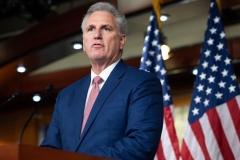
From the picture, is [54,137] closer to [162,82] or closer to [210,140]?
[210,140]

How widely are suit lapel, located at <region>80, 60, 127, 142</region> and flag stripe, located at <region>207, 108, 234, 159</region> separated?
1750mm

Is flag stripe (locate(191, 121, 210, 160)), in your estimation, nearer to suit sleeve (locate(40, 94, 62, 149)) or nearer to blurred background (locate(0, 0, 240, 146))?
blurred background (locate(0, 0, 240, 146))

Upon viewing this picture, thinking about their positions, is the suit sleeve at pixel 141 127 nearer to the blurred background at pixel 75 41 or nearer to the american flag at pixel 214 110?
the american flag at pixel 214 110

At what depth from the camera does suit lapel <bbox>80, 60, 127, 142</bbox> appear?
8.70ft

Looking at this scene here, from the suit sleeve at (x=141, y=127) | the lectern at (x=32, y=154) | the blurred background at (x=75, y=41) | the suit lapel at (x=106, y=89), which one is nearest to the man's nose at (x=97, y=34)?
the suit lapel at (x=106, y=89)

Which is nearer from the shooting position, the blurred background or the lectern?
the lectern

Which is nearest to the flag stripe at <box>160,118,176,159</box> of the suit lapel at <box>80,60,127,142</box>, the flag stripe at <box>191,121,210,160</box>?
the flag stripe at <box>191,121,210,160</box>

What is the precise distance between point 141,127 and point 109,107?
0.21 meters

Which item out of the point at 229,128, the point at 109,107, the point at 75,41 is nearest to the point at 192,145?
the point at 229,128

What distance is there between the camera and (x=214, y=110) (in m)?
4.50

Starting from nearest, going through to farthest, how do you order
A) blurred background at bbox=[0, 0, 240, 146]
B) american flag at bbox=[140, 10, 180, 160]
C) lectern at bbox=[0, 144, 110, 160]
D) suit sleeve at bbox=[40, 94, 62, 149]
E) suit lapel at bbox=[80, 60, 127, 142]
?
lectern at bbox=[0, 144, 110, 160] < suit lapel at bbox=[80, 60, 127, 142] < suit sleeve at bbox=[40, 94, 62, 149] < american flag at bbox=[140, 10, 180, 160] < blurred background at bbox=[0, 0, 240, 146]

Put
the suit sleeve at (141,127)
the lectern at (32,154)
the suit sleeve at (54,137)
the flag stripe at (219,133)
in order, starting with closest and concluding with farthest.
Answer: the lectern at (32,154) → the suit sleeve at (141,127) → the suit sleeve at (54,137) → the flag stripe at (219,133)

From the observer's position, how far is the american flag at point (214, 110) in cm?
435

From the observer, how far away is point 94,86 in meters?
2.86
